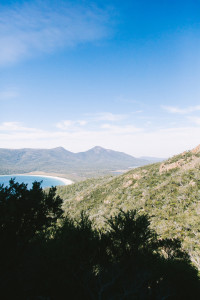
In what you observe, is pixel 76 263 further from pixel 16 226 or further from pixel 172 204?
Answer: pixel 172 204

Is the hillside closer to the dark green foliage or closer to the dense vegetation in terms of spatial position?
the dense vegetation

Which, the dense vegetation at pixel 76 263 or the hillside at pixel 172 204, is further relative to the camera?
the hillside at pixel 172 204

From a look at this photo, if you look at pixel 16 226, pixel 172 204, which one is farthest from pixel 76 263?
pixel 172 204

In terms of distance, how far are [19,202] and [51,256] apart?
324 cm

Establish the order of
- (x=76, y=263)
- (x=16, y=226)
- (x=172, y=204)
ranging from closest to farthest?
1. (x=16, y=226)
2. (x=76, y=263)
3. (x=172, y=204)

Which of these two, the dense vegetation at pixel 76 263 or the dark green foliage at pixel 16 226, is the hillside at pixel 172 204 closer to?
the dense vegetation at pixel 76 263

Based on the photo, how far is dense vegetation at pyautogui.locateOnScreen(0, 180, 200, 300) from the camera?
18.1 feet

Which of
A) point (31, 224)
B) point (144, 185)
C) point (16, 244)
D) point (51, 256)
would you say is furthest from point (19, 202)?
point (144, 185)

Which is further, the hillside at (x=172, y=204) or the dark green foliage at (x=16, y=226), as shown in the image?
the hillside at (x=172, y=204)

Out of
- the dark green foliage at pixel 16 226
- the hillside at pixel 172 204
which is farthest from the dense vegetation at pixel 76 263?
the hillside at pixel 172 204

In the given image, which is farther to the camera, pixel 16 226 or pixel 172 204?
pixel 172 204

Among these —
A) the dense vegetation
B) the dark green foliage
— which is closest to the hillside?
the dense vegetation

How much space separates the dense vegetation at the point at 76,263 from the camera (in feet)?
18.1

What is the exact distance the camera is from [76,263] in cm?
664
